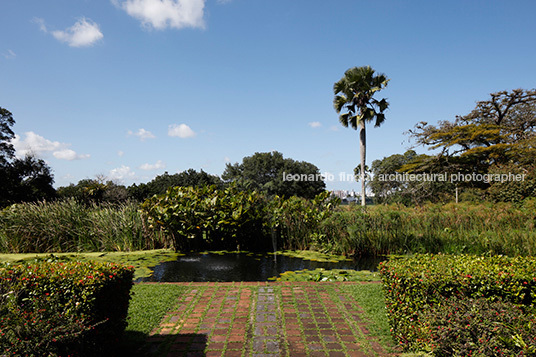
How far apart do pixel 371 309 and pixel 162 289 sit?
294 centimetres

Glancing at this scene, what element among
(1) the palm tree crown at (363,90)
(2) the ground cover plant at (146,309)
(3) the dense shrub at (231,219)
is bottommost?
(2) the ground cover plant at (146,309)

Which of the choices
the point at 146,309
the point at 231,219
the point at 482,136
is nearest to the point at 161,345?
the point at 146,309

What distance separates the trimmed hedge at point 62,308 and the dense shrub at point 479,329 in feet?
7.88

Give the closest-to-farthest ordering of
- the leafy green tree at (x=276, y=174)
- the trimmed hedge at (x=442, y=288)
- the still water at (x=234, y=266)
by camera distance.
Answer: the trimmed hedge at (x=442, y=288) → the still water at (x=234, y=266) → the leafy green tree at (x=276, y=174)

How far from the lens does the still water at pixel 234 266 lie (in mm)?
6043

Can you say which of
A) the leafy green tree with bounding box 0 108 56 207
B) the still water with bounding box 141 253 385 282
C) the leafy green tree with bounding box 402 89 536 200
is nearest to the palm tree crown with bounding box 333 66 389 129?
the leafy green tree with bounding box 402 89 536 200

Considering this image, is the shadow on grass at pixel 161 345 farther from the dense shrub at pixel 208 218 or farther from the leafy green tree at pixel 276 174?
the leafy green tree at pixel 276 174

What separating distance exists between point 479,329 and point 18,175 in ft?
116

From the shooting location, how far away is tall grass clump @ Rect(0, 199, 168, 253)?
29.3 feet

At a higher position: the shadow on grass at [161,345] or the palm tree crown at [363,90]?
the palm tree crown at [363,90]

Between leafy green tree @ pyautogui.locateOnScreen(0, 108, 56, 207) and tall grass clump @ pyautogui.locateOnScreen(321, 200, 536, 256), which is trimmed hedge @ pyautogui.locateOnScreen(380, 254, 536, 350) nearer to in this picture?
tall grass clump @ pyautogui.locateOnScreen(321, 200, 536, 256)

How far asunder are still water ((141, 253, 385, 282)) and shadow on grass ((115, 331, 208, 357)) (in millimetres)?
2591

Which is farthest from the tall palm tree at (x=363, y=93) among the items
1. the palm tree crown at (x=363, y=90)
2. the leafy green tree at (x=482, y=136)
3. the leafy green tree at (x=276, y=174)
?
the leafy green tree at (x=276, y=174)

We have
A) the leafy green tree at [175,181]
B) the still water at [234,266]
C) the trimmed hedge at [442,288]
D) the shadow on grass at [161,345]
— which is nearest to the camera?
the trimmed hedge at [442,288]
